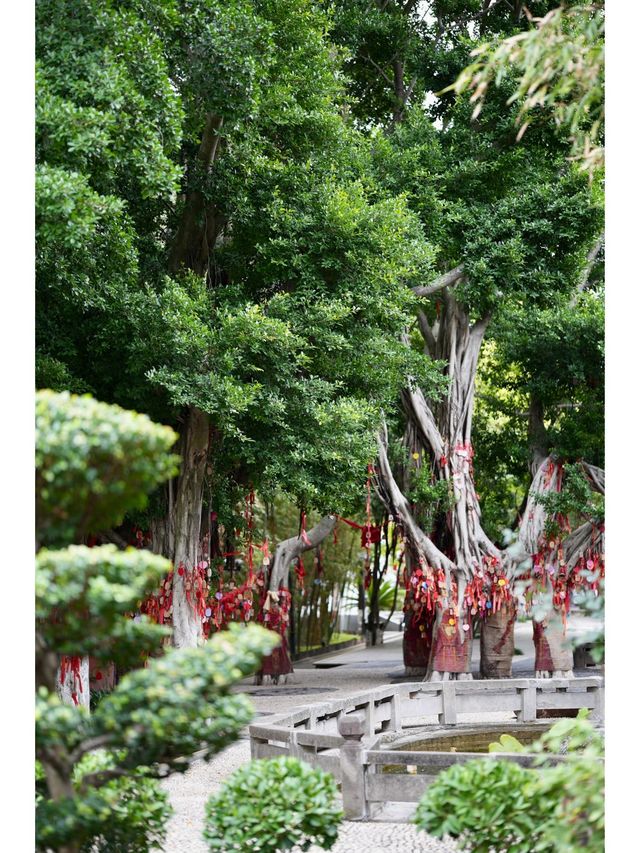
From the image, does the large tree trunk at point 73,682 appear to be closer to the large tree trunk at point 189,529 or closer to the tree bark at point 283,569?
the large tree trunk at point 189,529

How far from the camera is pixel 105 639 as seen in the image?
10.0 feet

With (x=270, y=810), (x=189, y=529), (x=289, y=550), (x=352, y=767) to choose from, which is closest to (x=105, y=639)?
(x=270, y=810)

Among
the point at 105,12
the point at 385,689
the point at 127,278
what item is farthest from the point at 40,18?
the point at 385,689

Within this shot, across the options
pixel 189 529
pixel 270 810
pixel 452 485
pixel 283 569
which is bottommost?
pixel 270 810

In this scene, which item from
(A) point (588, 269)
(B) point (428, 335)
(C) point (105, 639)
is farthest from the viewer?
(B) point (428, 335)

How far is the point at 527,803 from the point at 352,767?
1.81 meters

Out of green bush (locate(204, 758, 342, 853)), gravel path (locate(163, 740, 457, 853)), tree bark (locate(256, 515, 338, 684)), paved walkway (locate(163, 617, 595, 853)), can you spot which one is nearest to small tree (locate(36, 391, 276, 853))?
green bush (locate(204, 758, 342, 853))

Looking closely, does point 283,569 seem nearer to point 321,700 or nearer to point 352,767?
point 321,700

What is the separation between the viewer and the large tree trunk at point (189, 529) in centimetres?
707

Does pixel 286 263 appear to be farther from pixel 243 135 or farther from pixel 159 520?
pixel 159 520

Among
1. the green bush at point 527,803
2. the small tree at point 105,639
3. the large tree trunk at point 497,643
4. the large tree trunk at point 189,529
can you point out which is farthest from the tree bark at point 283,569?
the small tree at point 105,639

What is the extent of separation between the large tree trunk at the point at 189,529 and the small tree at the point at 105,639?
3.85 m

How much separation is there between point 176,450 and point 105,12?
317 cm
